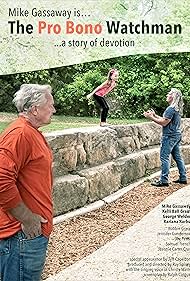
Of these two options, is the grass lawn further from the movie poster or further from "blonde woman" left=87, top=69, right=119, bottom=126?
the movie poster

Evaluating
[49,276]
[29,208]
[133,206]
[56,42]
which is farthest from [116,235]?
[29,208]

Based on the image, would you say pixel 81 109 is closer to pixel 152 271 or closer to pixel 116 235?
pixel 116 235

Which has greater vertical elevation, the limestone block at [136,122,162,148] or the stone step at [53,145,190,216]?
the limestone block at [136,122,162,148]

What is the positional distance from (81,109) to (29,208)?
1.41 metres

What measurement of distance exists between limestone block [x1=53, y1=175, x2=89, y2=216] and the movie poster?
52cm

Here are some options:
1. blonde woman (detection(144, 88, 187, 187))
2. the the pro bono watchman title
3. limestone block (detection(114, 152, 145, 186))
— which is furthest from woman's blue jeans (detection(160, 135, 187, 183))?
the the pro bono watchman title

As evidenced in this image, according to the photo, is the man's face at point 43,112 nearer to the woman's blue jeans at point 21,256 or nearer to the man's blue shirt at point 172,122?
the woman's blue jeans at point 21,256

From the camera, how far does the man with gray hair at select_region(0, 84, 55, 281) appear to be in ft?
7.70

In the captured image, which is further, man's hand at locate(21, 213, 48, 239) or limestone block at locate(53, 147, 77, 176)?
limestone block at locate(53, 147, 77, 176)

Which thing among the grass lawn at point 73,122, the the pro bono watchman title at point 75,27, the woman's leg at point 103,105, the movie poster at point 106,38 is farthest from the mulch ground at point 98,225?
the the pro bono watchman title at point 75,27

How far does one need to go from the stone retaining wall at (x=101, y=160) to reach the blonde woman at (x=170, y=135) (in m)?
0.06

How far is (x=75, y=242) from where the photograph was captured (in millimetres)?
3809

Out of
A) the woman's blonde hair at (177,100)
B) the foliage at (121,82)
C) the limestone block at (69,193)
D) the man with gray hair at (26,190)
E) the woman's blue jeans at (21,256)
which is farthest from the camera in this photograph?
the limestone block at (69,193)

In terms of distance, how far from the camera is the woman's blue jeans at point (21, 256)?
2467 millimetres
